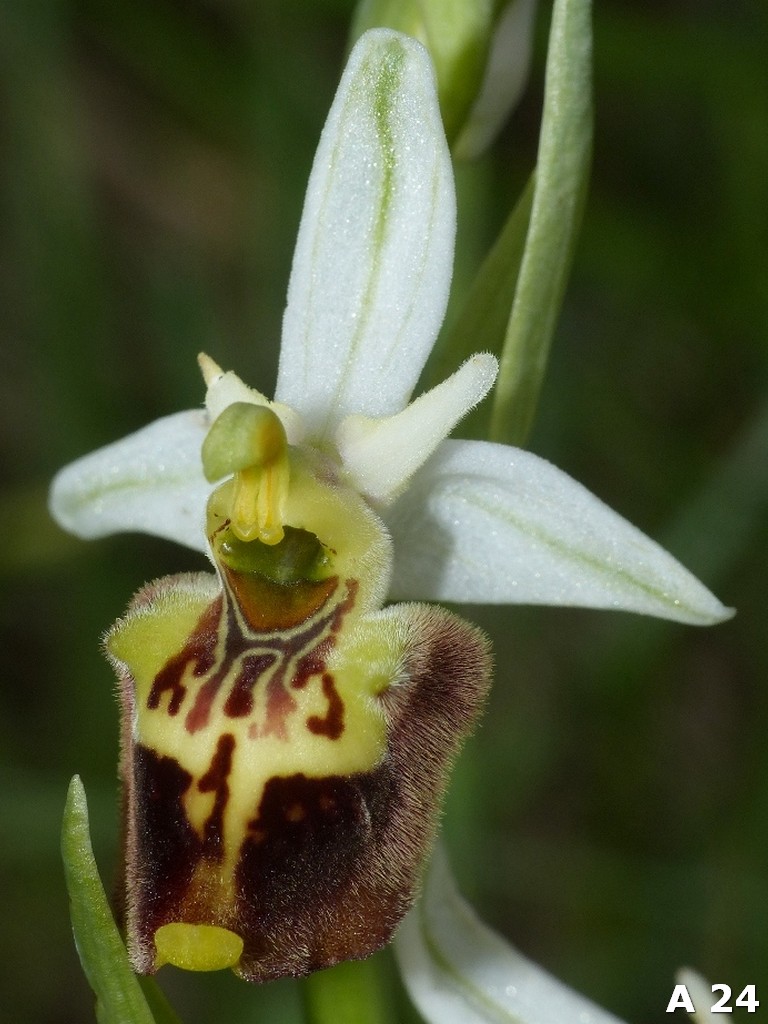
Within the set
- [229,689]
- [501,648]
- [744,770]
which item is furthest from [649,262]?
[229,689]

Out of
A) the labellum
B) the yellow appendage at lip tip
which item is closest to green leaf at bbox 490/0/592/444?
the labellum

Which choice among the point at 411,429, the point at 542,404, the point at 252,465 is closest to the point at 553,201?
the point at 411,429

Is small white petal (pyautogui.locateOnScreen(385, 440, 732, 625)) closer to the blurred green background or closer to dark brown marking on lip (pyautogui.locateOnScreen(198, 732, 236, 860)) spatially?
dark brown marking on lip (pyautogui.locateOnScreen(198, 732, 236, 860))

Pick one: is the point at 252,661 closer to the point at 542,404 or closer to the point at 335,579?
the point at 335,579

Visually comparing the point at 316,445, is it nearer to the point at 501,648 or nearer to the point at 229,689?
the point at 229,689

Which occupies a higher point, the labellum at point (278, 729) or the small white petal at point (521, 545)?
the small white petal at point (521, 545)

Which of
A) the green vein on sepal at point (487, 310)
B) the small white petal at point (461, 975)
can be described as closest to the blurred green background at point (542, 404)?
the small white petal at point (461, 975)

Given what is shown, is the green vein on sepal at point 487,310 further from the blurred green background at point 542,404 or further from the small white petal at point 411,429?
the blurred green background at point 542,404

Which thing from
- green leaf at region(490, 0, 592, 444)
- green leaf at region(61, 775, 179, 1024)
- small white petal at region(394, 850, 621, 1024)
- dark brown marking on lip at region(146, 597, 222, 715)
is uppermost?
green leaf at region(490, 0, 592, 444)
